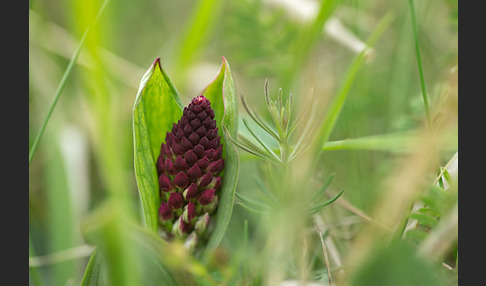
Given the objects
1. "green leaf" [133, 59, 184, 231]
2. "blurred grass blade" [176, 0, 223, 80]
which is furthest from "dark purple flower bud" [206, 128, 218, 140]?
"blurred grass blade" [176, 0, 223, 80]

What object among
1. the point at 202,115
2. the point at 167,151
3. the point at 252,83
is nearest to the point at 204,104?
the point at 202,115

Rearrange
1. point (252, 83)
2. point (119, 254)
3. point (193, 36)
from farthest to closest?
point (252, 83) → point (193, 36) → point (119, 254)

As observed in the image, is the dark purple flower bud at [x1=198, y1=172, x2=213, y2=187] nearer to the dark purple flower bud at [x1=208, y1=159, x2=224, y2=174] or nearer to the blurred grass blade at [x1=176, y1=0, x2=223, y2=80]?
the dark purple flower bud at [x1=208, y1=159, x2=224, y2=174]

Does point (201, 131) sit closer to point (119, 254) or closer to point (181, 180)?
point (181, 180)

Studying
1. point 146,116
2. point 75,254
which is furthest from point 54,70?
point 146,116

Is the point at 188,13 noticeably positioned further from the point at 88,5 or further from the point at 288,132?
the point at 88,5

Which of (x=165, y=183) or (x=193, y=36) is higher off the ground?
(x=193, y=36)
